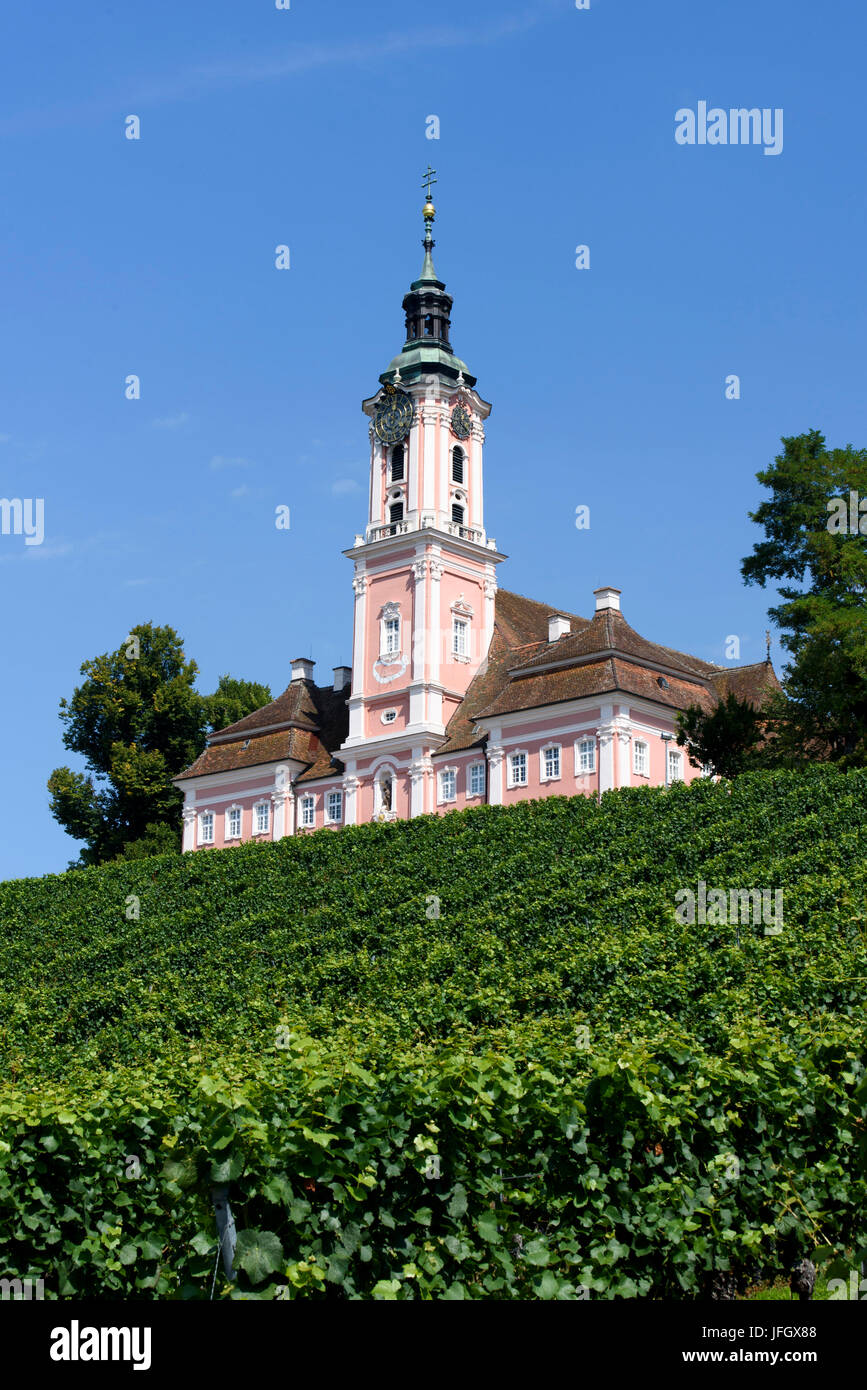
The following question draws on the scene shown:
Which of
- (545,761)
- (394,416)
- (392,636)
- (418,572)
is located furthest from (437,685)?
(394,416)

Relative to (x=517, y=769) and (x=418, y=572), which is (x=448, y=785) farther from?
(x=418, y=572)

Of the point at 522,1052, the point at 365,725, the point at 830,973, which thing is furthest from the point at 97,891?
the point at 522,1052

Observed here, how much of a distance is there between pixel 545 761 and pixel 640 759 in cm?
367

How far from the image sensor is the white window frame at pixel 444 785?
2504 inches

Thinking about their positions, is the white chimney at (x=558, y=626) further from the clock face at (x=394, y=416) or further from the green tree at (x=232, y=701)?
the green tree at (x=232, y=701)

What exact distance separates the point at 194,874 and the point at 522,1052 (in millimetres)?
32661

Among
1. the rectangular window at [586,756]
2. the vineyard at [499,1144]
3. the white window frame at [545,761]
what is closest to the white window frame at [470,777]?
the white window frame at [545,761]

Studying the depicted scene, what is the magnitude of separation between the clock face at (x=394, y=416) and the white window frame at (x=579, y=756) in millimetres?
17218

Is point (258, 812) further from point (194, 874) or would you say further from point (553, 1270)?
point (553, 1270)

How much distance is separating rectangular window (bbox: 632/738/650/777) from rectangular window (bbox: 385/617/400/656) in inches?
497

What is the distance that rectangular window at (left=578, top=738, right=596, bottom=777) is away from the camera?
59.0 m

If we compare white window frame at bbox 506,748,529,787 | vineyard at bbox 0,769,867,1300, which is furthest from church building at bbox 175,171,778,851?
vineyard at bbox 0,769,867,1300

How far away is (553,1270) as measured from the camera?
42.6 ft

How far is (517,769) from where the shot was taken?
6128 cm
